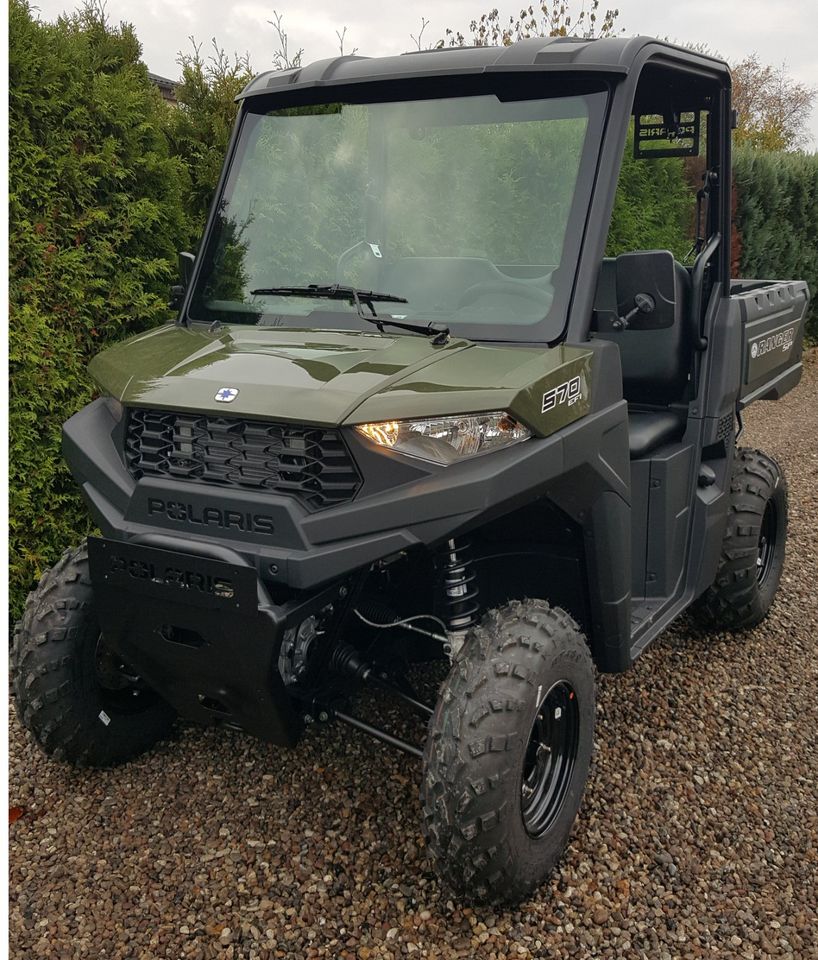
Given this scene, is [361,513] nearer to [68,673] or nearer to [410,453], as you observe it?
[410,453]

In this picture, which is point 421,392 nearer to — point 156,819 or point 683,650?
point 156,819

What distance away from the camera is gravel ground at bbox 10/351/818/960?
2562mm

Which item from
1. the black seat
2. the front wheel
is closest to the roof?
the black seat

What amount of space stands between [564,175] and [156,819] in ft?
7.95

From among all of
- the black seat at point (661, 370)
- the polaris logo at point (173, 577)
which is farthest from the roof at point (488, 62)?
the polaris logo at point (173, 577)

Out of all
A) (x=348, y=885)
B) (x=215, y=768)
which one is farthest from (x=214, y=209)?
(x=348, y=885)

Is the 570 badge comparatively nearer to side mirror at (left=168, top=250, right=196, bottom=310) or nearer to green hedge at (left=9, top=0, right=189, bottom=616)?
side mirror at (left=168, top=250, right=196, bottom=310)

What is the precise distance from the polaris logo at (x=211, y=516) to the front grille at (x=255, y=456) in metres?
0.09

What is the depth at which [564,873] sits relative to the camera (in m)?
2.79

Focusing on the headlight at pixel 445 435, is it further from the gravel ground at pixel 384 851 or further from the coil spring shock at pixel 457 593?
the gravel ground at pixel 384 851

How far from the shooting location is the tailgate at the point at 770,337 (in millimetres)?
3959

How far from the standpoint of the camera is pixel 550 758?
278cm

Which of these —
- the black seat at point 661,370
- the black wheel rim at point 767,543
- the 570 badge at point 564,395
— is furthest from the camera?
the black wheel rim at point 767,543

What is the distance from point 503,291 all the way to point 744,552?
194cm
